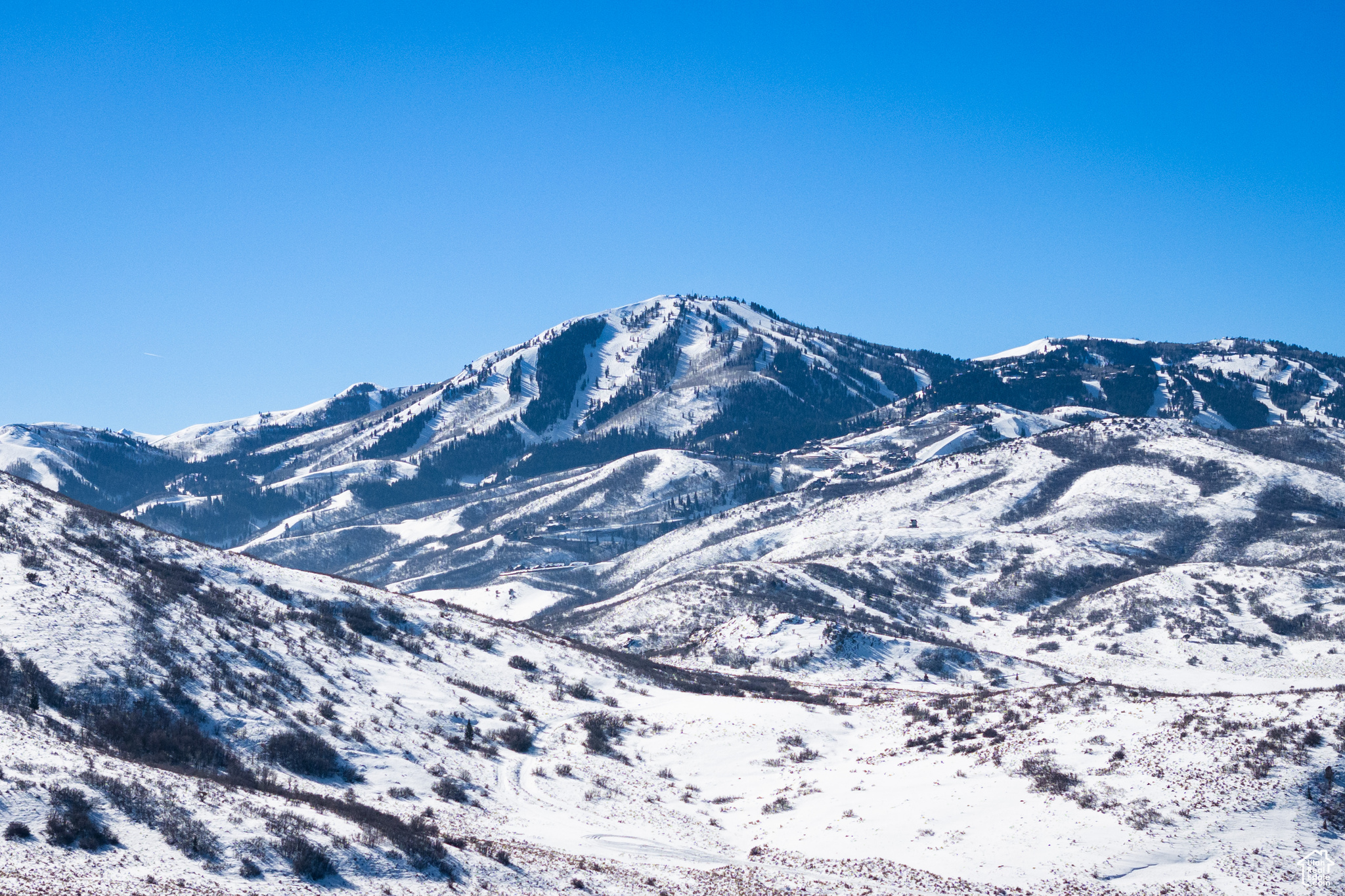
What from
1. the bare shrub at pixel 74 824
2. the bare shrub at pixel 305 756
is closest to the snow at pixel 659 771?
the bare shrub at pixel 74 824

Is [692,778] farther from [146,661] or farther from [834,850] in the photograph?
[146,661]

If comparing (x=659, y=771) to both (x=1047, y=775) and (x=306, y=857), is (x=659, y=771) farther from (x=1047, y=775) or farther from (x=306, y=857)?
(x=306, y=857)

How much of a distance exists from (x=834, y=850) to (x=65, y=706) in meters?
27.2

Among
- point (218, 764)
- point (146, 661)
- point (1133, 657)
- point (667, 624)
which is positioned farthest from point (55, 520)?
point (1133, 657)

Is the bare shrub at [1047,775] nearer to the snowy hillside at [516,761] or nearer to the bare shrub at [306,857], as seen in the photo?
the snowy hillside at [516,761]

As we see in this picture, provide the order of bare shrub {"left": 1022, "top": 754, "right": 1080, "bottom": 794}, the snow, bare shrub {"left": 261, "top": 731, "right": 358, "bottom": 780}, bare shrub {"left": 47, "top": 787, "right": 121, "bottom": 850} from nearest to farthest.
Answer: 1. bare shrub {"left": 47, "top": 787, "right": 121, "bottom": 850}
2. the snow
3. bare shrub {"left": 261, "top": 731, "right": 358, "bottom": 780}
4. bare shrub {"left": 1022, "top": 754, "right": 1080, "bottom": 794}

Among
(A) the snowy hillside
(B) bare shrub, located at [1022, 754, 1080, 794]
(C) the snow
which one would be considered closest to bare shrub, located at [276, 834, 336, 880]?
(A) the snowy hillside

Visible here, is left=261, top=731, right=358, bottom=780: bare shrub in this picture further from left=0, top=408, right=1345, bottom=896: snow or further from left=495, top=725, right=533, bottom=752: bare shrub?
left=495, top=725, right=533, bottom=752: bare shrub

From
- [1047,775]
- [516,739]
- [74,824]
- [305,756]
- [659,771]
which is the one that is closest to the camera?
[74,824]
